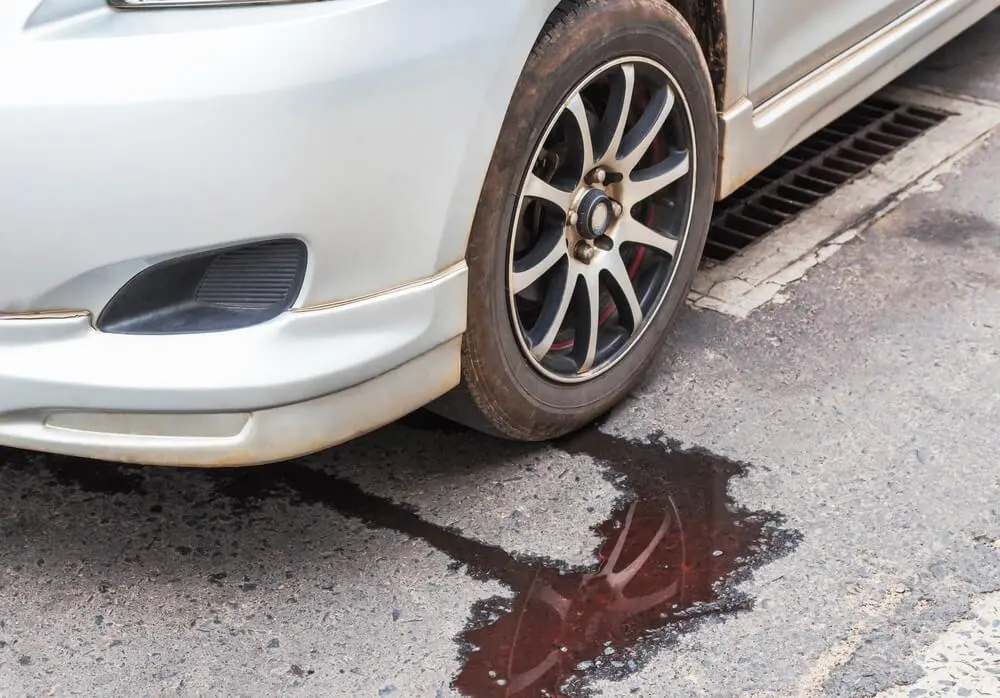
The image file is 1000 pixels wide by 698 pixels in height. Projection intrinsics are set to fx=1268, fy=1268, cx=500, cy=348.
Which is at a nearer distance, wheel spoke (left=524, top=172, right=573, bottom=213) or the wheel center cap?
wheel spoke (left=524, top=172, right=573, bottom=213)

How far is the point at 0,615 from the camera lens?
2246mm

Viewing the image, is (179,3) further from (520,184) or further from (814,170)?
(814,170)

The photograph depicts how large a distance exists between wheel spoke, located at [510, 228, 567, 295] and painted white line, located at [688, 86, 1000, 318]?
81 centimetres

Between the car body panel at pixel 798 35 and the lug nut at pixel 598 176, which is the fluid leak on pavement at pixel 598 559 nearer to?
the lug nut at pixel 598 176

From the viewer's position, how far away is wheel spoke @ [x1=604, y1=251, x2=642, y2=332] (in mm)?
2551

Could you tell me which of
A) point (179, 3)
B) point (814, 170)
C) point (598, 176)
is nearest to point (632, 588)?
point (598, 176)

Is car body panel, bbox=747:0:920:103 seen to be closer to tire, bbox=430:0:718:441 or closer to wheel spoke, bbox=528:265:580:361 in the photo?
tire, bbox=430:0:718:441

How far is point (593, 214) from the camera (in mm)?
2432

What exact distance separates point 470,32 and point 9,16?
682 mm

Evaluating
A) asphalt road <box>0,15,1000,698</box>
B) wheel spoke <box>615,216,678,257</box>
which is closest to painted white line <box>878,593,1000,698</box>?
asphalt road <box>0,15,1000,698</box>

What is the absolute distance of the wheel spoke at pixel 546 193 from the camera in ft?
7.46

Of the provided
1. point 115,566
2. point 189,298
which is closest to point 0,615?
point 115,566

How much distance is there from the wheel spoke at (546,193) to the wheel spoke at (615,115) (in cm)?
12

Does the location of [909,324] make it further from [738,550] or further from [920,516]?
[738,550]
